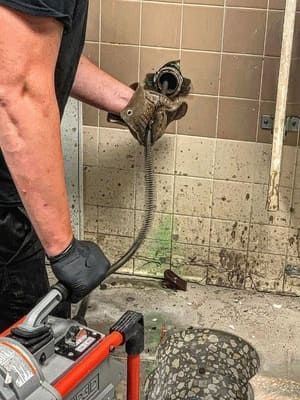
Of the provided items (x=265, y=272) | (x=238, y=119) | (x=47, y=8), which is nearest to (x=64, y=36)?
(x=47, y=8)

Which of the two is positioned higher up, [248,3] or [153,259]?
[248,3]

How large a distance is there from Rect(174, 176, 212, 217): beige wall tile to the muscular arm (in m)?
1.15

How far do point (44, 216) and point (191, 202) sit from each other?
123cm

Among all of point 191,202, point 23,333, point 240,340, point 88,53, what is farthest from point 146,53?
point 23,333

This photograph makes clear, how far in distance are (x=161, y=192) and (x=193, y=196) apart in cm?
12

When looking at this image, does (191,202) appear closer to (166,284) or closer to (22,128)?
(166,284)

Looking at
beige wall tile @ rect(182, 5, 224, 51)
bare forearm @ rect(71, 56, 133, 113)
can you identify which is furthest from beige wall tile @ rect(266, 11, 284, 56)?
bare forearm @ rect(71, 56, 133, 113)

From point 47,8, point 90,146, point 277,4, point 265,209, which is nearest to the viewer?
point 47,8

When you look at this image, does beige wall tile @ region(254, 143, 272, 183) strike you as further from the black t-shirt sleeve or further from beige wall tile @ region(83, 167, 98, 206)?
the black t-shirt sleeve

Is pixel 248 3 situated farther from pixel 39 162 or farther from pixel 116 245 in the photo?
pixel 39 162

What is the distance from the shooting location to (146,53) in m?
2.40

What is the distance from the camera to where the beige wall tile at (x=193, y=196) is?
2.52 meters

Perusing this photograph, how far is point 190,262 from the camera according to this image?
104 inches

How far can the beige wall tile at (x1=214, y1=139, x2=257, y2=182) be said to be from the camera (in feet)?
7.99
